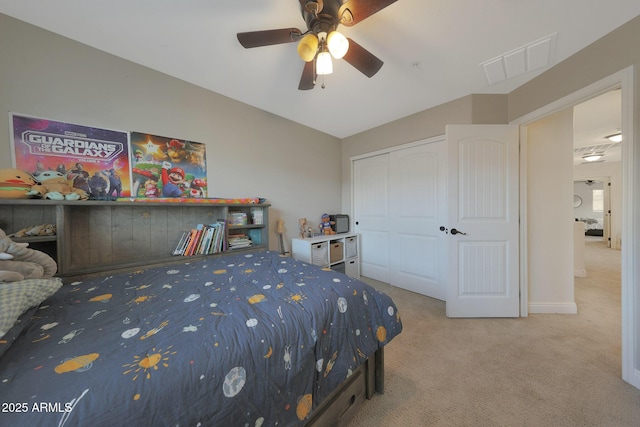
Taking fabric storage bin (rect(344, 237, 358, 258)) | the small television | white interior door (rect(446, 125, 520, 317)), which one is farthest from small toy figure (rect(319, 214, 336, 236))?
white interior door (rect(446, 125, 520, 317))

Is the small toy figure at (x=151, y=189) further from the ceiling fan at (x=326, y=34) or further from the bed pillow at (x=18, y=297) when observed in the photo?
the ceiling fan at (x=326, y=34)

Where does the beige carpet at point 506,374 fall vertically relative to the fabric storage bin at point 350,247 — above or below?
below

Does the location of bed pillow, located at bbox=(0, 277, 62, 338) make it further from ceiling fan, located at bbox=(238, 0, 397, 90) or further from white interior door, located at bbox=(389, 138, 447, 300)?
white interior door, located at bbox=(389, 138, 447, 300)

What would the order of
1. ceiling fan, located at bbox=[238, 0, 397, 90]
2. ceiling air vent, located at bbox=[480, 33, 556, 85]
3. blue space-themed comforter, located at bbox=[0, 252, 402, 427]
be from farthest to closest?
ceiling air vent, located at bbox=[480, 33, 556, 85]
ceiling fan, located at bbox=[238, 0, 397, 90]
blue space-themed comforter, located at bbox=[0, 252, 402, 427]

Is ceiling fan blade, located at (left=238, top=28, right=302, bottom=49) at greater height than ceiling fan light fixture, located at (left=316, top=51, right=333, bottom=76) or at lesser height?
greater

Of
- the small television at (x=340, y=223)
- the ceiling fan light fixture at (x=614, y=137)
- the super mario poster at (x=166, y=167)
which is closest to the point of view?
the super mario poster at (x=166, y=167)

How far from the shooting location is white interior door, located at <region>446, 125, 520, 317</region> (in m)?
2.17

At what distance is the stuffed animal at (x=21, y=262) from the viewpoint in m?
0.98

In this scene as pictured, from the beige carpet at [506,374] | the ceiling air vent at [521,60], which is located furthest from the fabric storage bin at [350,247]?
the ceiling air vent at [521,60]

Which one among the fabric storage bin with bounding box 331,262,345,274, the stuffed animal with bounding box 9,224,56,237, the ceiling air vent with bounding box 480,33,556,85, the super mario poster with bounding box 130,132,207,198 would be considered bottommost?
the fabric storage bin with bounding box 331,262,345,274

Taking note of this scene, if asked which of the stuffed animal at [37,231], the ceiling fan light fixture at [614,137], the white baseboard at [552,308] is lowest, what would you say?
the white baseboard at [552,308]

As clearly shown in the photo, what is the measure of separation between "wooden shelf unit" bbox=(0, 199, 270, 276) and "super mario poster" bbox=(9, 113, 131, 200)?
168 millimetres

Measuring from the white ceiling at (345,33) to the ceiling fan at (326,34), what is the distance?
206mm

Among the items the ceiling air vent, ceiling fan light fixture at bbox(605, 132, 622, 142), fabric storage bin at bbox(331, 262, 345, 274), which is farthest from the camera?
ceiling fan light fixture at bbox(605, 132, 622, 142)
